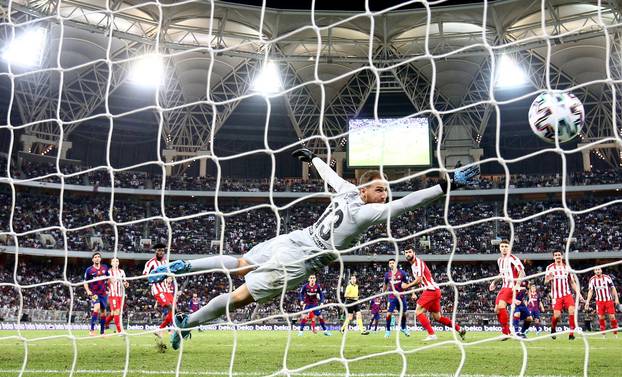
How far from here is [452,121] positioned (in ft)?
115

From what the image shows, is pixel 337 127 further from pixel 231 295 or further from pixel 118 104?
pixel 231 295

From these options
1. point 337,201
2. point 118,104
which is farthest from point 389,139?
point 337,201

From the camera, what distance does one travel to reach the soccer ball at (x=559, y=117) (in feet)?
18.2

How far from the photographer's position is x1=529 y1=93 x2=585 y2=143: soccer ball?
219 inches

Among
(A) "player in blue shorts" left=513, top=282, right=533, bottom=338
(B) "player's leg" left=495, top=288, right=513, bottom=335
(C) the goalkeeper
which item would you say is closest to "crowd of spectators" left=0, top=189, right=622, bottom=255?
(A) "player in blue shorts" left=513, top=282, right=533, bottom=338

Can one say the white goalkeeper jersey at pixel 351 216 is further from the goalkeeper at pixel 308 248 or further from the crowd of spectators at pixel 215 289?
the crowd of spectators at pixel 215 289

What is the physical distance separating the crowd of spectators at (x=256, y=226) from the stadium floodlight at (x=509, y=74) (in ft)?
21.7

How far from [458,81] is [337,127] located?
7.15 meters

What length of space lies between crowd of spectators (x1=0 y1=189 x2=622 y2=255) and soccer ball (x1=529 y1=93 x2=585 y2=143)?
2478 centimetres

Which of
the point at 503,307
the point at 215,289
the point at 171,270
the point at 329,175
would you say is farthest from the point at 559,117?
the point at 215,289

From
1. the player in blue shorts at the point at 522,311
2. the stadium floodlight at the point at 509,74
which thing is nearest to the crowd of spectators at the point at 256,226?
the stadium floodlight at the point at 509,74

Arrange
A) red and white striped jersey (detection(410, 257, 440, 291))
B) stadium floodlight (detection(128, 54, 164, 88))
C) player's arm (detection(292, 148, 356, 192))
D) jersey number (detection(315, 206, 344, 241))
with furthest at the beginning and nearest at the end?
stadium floodlight (detection(128, 54, 164, 88))
red and white striped jersey (detection(410, 257, 440, 291))
player's arm (detection(292, 148, 356, 192))
jersey number (detection(315, 206, 344, 241))

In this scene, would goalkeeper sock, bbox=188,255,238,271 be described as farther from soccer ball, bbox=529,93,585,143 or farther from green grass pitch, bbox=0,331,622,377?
soccer ball, bbox=529,93,585,143

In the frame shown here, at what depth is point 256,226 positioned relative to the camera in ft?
114
